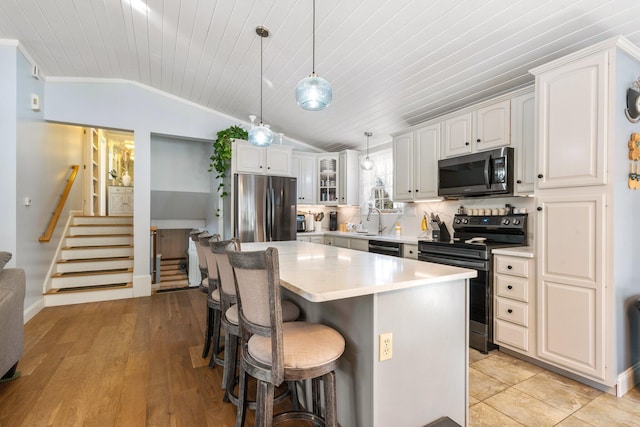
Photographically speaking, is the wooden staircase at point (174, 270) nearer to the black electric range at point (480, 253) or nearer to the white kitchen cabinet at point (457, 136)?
the black electric range at point (480, 253)

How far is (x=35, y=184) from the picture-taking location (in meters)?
3.64

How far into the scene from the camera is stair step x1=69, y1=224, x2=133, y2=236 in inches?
191

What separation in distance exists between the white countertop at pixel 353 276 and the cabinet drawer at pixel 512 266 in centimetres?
119

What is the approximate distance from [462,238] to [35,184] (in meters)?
5.02

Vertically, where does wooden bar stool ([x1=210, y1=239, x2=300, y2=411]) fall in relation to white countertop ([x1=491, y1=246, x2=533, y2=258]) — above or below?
below

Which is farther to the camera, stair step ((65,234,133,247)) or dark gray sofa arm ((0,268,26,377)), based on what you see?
stair step ((65,234,133,247))

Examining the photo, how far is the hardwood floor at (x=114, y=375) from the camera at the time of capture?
1767 millimetres

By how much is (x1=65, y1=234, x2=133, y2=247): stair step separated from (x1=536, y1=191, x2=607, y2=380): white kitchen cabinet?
554 cm

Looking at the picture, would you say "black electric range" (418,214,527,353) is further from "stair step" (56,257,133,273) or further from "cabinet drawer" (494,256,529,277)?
"stair step" (56,257,133,273)

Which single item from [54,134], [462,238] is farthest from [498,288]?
[54,134]

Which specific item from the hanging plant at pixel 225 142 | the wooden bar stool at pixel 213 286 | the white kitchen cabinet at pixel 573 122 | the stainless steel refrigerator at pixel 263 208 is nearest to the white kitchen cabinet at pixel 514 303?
the white kitchen cabinet at pixel 573 122

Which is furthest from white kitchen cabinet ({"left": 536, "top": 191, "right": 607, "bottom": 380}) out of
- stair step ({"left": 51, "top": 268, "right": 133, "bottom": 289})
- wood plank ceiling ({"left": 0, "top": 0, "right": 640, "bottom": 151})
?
stair step ({"left": 51, "top": 268, "right": 133, "bottom": 289})

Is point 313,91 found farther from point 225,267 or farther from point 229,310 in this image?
point 229,310

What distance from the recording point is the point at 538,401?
1916 millimetres
